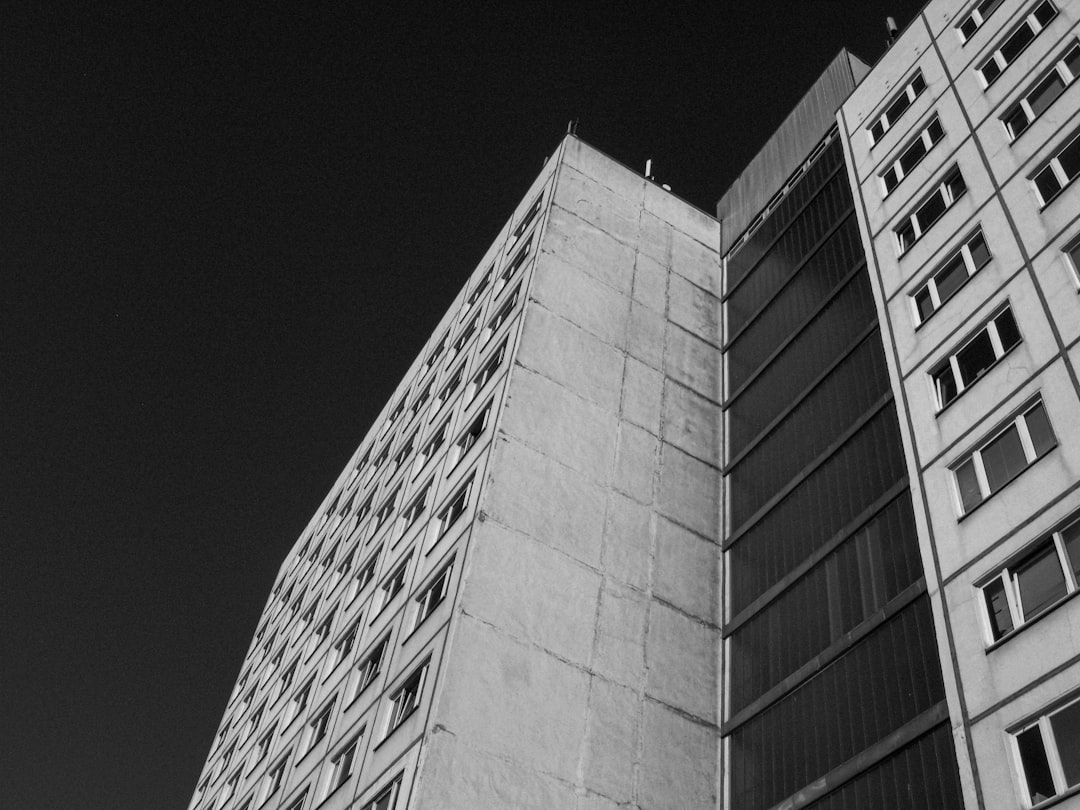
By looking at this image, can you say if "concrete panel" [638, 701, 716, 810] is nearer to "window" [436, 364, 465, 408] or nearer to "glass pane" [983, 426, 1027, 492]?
"glass pane" [983, 426, 1027, 492]

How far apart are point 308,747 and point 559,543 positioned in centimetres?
1177

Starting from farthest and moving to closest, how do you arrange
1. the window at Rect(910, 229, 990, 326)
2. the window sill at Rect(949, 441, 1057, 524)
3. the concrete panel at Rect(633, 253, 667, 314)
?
the concrete panel at Rect(633, 253, 667, 314) → the window at Rect(910, 229, 990, 326) → the window sill at Rect(949, 441, 1057, 524)

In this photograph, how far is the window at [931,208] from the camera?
26.9 metres

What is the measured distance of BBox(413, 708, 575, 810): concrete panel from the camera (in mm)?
21203

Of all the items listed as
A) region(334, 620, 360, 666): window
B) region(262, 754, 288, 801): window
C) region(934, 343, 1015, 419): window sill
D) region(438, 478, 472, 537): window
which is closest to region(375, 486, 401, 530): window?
region(334, 620, 360, 666): window

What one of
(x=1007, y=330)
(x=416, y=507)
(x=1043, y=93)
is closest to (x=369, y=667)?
(x=416, y=507)

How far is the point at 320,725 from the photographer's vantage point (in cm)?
3269

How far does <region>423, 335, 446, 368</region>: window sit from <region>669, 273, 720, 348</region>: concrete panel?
1163 cm

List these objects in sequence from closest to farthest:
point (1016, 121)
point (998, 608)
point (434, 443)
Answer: point (998, 608), point (1016, 121), point (434, 443)

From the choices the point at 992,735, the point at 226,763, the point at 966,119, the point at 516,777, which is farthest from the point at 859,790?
the point at 226,763

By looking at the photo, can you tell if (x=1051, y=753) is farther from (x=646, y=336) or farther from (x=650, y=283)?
(x=650, y=283)

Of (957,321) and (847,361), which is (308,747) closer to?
(847,361)

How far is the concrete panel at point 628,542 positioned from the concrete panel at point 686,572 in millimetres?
412

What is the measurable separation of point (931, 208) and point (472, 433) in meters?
14.6
